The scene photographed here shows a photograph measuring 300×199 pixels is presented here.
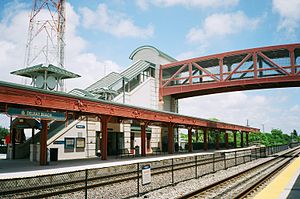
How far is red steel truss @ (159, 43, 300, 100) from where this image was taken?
143 ft

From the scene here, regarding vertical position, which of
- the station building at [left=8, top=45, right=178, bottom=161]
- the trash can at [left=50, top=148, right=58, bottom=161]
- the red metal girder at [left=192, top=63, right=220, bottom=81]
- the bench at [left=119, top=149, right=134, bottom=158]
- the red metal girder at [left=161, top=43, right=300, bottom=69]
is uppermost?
the red metal girder at [left=161, top=43, right=300, bottom=69]

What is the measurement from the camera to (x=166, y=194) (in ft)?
38.0

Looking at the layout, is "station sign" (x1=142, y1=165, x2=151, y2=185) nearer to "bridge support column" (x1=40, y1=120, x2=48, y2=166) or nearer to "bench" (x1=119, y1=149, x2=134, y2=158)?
"bridge support column" (x1=40, y1=120, x2=48, y2=166)

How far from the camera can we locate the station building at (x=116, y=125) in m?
27.2

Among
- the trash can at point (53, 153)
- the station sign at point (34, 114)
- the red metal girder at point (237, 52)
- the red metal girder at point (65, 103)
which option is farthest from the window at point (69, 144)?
the red metal girder at point (237, 52)

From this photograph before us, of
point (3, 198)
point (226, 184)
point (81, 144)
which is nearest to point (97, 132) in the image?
point (81, 144)

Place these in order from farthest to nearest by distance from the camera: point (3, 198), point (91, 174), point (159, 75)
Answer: point (159, 75)
point (91, 174)
point (3, 198)

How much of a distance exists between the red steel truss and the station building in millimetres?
3501

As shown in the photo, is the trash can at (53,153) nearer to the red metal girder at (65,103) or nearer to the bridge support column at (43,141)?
the bridge support column at (43,141)

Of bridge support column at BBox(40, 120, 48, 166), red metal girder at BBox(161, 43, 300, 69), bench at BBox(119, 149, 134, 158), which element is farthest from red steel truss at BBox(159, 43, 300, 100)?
bridge support column at BBox(40, 120, 48, 166)

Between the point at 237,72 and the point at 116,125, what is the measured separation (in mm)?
23252

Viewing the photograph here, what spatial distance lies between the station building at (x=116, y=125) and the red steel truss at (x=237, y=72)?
11.5ft

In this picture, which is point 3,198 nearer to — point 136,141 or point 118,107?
point 118,107

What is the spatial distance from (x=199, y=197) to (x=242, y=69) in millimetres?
38444
